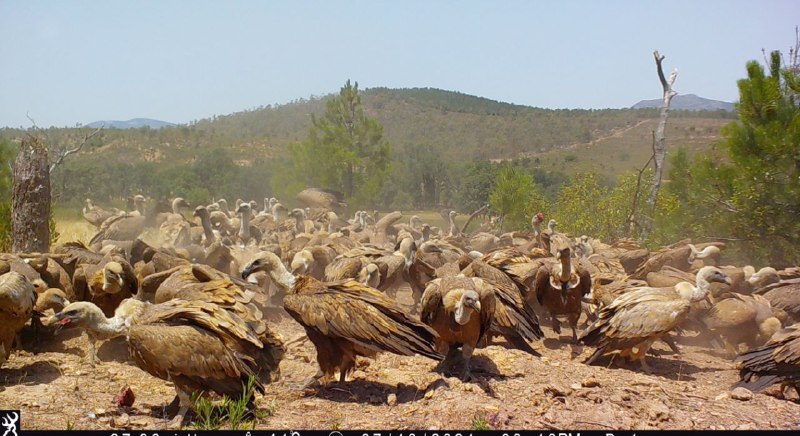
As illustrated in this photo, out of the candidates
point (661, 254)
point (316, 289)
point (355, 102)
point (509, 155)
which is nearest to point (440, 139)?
point (509, 155)

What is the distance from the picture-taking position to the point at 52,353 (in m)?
7.39

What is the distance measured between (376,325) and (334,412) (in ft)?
2.72

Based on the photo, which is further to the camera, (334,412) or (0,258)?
(0,258)

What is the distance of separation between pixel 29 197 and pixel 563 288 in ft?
28.0

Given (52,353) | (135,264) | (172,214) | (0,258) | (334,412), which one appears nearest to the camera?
(334,412)

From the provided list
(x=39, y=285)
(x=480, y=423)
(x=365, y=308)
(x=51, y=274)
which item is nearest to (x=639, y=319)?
(x=480, y=423)

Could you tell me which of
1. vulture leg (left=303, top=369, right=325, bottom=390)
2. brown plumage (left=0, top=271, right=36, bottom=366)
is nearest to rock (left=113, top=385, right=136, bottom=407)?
brown plumage (left=0, top=271, right=36, bottom=366)

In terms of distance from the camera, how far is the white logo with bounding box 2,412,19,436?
16.2 ft

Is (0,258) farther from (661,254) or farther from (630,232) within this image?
(630,232)

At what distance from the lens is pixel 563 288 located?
8.76 metres

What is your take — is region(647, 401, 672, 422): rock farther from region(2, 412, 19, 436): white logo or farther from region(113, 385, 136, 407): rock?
region(2, 412, 19, 436): white logo

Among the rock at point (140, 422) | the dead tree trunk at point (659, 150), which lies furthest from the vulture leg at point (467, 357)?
the dead tree trunk at point (659, 150)

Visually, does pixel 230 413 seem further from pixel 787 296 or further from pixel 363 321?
pixel 787 296

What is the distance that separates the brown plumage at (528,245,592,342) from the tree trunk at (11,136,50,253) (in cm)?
806
